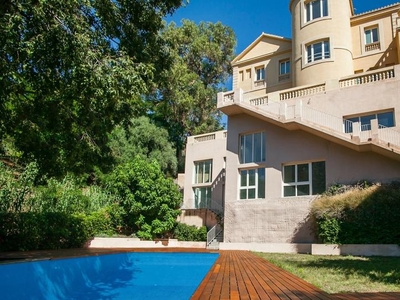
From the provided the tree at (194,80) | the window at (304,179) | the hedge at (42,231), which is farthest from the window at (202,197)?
the hedge at (42,231)

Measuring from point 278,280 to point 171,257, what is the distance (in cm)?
778

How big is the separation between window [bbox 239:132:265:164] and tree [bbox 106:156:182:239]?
447cm

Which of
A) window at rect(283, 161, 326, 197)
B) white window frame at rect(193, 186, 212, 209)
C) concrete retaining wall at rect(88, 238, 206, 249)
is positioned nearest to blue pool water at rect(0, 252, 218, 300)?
concrete retaining wall at rect(88, 238, 206, 249)

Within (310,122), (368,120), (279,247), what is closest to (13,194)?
(279,247)

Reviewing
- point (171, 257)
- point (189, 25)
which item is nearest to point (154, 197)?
point (171, 257)

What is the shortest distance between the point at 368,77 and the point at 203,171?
12.1 meters

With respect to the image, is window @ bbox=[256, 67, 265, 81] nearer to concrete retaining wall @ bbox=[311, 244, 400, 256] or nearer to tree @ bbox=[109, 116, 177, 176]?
tree @ bbox=[109, 116, 177, 176]

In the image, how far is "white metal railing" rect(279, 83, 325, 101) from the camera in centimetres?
1692

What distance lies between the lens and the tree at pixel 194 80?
99.1ft

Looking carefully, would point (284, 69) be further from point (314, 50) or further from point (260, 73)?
point (314, 50)

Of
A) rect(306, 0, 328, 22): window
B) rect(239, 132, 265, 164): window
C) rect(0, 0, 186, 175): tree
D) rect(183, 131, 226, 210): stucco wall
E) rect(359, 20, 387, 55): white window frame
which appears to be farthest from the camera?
rect(183, 131, 226, 210): stucco wall

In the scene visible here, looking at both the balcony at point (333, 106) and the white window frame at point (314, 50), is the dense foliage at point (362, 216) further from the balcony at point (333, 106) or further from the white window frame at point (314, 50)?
the white window frame at point (314, 50)

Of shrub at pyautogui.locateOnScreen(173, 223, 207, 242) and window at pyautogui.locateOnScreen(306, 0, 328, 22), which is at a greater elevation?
window at pyautogui.locateOnScreen(306, 0, 328, 22)

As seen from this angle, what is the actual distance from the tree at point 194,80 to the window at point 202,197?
827cm
